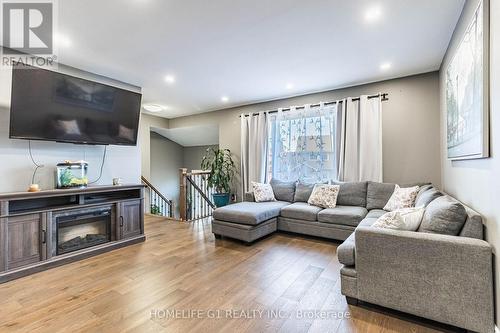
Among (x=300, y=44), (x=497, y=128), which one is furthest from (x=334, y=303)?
(x=300, y=44)

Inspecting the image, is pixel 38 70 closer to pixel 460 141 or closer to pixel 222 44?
pixel 222 44

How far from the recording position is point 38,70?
9.09 feet

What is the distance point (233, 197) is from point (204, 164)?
3.81ft

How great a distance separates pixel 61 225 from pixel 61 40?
2.22 meters

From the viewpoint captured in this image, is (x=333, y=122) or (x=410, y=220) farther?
(x=333, y=122)

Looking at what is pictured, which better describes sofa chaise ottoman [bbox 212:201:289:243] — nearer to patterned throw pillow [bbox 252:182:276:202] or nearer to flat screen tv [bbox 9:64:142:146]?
patterned throw pillow [bbox 252:182:276:202]

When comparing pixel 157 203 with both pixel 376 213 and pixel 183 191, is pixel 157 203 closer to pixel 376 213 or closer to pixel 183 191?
pixel 183 191

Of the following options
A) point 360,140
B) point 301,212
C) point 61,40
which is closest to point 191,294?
point 301,212

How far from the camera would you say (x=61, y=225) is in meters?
3.10

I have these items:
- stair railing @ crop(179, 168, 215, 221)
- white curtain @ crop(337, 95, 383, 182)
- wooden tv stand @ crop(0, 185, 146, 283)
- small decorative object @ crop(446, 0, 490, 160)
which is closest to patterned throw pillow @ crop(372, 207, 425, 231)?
small decorative object @ crop(446, 0, 490, 160)

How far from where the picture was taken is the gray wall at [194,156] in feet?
28.4

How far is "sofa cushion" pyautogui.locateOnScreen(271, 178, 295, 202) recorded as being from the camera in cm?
474

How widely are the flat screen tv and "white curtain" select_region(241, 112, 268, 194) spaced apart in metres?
2.43

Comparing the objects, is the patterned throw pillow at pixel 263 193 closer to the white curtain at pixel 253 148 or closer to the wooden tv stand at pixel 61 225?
the white curtain at pixel 253 148
